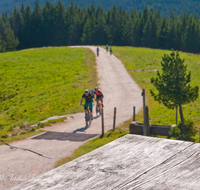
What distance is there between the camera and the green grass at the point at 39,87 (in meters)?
21.8

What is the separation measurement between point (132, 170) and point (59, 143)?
12297mm

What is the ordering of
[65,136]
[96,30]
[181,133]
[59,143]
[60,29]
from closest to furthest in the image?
[181,133] → [59,143] → [65,136] → [96,30] → [60,29]

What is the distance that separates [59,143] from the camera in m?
13.4

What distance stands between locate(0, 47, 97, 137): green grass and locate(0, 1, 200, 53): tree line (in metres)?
64.2

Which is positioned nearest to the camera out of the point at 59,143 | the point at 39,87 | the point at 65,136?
the point at 59,143

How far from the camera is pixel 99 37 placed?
4429 inches

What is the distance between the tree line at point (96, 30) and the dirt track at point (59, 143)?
8015 centimetres

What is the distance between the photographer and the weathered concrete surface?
1353 millimetres

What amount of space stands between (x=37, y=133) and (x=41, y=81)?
1979 cm

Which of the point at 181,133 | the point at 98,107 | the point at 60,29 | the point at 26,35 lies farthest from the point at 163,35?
the point at 181,133

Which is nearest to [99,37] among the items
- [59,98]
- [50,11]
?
[50,11]

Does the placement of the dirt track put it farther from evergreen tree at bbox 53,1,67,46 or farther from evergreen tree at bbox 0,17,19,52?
evergreen tree at bbox 53,1,67,46

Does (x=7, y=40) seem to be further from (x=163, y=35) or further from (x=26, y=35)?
(x=163, y=35)

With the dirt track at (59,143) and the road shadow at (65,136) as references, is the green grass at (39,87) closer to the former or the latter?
the dirt track at (59,143)
